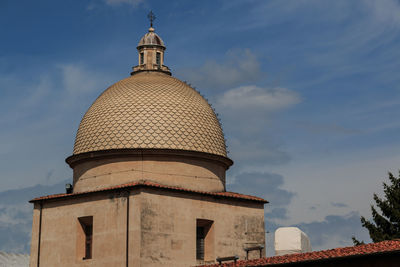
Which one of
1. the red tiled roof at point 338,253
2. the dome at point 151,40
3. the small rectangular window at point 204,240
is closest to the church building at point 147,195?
the small rectangular window at point 204,240

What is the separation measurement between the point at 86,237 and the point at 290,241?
→ 29.6 feet

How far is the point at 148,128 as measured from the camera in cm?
3117

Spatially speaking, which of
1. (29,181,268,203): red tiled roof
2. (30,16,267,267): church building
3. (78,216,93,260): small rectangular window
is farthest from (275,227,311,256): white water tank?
(78,216,93,260): small rectangular window

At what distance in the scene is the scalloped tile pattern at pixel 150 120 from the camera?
31.1 metres

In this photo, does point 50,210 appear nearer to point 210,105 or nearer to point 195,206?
point 195,206

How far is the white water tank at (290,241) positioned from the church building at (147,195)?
13.3ft

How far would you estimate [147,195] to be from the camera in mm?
28453

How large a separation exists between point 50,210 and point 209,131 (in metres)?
7.99

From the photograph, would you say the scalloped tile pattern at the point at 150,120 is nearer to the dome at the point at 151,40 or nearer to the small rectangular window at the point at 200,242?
the dome at the point at 151,40

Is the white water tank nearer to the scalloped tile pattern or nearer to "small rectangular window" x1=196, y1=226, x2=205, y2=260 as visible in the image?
"small rectangular window" x1=196, y1=226, x2=205, y2=260

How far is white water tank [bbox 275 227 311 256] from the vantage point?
26.6 metres

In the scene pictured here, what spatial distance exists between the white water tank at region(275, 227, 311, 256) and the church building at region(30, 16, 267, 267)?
4047mm

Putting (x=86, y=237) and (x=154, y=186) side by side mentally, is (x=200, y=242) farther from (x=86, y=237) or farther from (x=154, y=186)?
(x=86, y=237)

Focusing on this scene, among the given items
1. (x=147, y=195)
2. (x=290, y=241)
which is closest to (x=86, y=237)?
(x=147, y=195)
